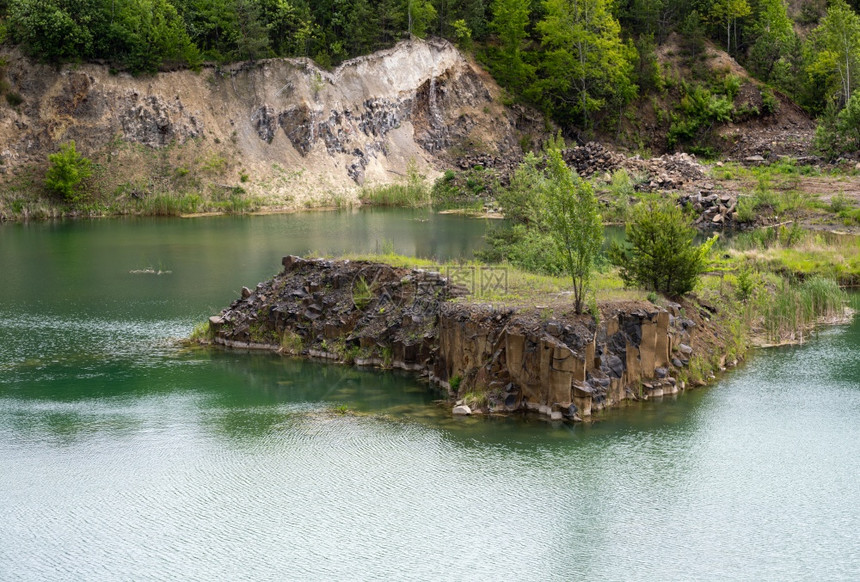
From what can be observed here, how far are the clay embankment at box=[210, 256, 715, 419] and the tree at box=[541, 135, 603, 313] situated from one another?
132 centimetres

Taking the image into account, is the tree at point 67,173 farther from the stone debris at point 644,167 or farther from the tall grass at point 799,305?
the tall grass at point 799,305

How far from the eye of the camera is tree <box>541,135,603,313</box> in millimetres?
25359

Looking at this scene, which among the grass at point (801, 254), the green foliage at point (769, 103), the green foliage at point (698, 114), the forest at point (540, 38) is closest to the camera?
the grass at point (801, 254)

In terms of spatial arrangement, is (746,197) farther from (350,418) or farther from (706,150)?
(350,418)

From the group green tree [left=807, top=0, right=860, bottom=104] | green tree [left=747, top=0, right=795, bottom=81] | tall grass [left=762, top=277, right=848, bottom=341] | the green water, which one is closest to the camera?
the green water

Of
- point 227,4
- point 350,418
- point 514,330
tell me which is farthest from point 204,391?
point 227,4

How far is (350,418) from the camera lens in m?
25.4

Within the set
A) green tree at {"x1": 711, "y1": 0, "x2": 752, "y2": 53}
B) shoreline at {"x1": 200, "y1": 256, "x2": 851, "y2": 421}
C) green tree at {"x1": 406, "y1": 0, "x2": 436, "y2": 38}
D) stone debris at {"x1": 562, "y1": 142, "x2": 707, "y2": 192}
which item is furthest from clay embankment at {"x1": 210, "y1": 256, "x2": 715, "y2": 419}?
green tree at {"x1": 711, "y1": 0, "x2": 752, "y2": 53}

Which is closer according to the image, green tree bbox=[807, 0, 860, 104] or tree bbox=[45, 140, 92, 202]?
tree bbox=[45, 140, 92, 202]

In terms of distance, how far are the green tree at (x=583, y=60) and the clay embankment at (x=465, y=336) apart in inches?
2412

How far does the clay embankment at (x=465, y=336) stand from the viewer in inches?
956

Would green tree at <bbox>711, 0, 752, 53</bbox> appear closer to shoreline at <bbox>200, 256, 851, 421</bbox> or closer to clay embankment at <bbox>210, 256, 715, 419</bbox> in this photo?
shoreline at <bbox>200, 256, 851, 421</bbox>

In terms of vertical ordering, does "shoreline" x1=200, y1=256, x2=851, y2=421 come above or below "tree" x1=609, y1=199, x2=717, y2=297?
below

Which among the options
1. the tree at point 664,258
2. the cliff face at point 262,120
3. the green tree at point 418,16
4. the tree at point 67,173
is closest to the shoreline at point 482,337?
the tree at point 664,258
